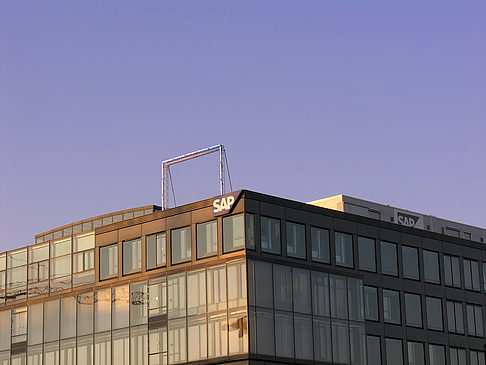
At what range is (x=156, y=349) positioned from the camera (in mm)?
72000

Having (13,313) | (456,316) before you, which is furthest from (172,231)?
(456,316)

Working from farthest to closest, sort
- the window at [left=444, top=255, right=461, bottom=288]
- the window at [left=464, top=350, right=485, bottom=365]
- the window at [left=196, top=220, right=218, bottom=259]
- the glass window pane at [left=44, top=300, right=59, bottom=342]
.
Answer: the window at [left=444, top=255, right=461, bottom=288] < the window at [left=464, top=350, right=485, bottom=365] < the glass window pane at [left=44, top=300, right=59, bottom=342] < the window at [left=196, top=220, right=218, bottom=259]

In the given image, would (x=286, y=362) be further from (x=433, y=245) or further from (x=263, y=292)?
(x=433, y=245)

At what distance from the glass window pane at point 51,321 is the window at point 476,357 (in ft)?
102

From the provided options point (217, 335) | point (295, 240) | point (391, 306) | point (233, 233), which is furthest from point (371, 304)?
point (217, 335)

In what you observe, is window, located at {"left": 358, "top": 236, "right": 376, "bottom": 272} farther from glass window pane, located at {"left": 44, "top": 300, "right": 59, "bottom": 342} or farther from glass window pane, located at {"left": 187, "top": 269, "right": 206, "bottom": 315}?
glass window pane, located at {"left": 44, "top": 300, "right": 59, "bottom": 342}

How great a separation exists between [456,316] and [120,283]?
83.3 ft

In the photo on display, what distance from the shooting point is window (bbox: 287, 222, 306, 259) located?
70812 mm

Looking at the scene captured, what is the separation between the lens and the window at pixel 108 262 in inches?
3007

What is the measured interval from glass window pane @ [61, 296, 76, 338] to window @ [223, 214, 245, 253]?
49.8 ft

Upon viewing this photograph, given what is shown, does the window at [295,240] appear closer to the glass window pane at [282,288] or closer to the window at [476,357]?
the glass window pane at [282,288]

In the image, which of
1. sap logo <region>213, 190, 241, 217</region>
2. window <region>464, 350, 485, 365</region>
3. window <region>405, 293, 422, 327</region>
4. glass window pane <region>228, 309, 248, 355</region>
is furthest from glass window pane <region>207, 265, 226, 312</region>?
window <region>464, 350, 485, 365</region>

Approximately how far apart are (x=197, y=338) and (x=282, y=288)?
21.1ft

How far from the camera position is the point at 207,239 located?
232 feet
